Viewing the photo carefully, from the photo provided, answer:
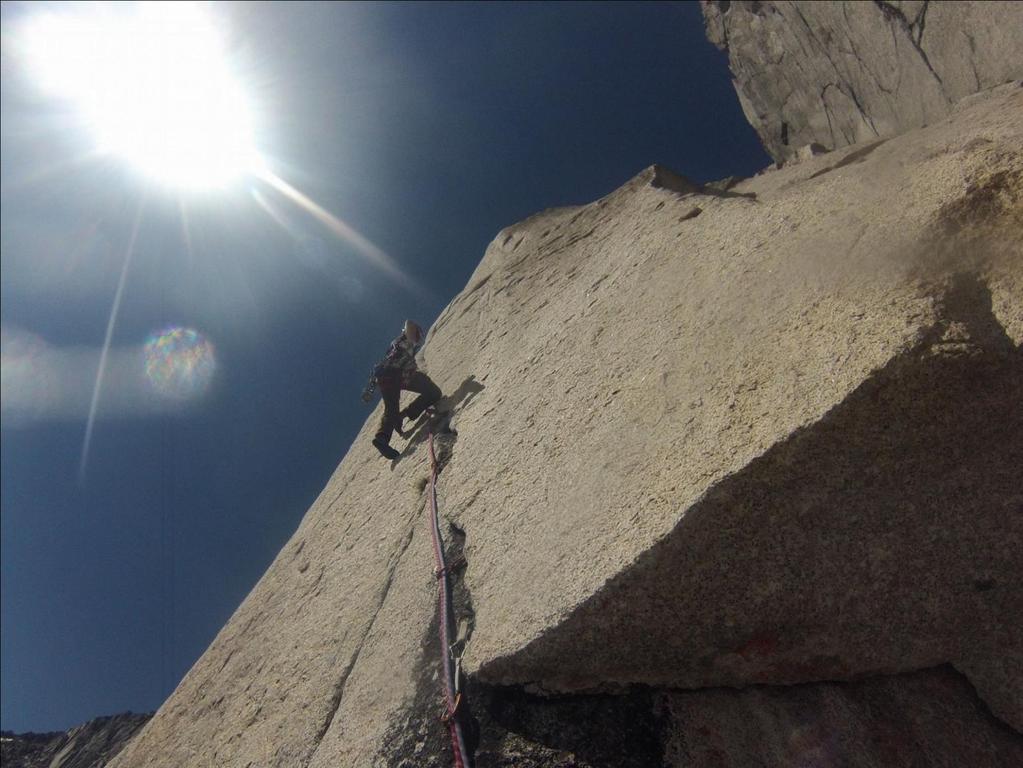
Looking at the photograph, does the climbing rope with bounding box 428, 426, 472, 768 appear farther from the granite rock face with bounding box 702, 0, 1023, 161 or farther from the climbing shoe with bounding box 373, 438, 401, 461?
the granite rock face with bounding box 702, 0, 1023, 161

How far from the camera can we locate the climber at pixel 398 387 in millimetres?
6336

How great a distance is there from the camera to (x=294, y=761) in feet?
11.0

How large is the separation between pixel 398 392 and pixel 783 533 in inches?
180

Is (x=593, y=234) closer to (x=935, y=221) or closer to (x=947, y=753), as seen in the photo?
(x=935, y=221)

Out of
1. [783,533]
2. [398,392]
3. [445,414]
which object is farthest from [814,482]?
[398,392]

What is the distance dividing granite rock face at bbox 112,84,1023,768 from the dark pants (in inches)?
115

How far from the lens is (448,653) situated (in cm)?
308

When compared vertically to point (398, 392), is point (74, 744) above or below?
above

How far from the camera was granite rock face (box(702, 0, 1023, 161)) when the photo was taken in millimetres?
6742

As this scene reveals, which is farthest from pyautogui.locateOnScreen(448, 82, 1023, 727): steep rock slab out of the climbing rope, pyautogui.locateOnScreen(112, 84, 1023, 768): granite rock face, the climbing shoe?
the climbing shoe

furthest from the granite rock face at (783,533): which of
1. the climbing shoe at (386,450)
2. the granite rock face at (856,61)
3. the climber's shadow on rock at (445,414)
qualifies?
the granite rock face at (856,61)

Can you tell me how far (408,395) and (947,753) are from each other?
5756 mm

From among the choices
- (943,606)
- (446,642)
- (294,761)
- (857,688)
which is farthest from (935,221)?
(294,761)

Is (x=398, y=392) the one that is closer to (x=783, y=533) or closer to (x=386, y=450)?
(x=386, y=450)
